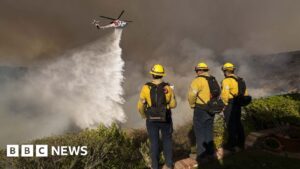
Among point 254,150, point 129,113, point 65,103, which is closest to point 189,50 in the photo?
point 129,113

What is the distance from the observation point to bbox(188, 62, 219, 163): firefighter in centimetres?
789

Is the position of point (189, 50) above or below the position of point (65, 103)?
above

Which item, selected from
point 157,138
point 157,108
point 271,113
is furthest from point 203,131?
point 271,113

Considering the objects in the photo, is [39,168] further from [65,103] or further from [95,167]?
[65,103]

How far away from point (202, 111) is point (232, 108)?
1046 mm

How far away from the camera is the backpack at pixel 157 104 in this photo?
7.16 m

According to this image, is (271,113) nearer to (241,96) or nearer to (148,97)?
(241,96)

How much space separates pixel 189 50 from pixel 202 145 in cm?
7449

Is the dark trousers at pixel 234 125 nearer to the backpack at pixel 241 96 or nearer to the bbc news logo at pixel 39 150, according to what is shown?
the backpack at pixel 241 96

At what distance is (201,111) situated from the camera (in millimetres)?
8039

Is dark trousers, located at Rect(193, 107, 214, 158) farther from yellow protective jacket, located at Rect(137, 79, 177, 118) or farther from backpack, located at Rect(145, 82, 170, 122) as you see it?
backpack, located at Rect(145, 82, 170, 122)

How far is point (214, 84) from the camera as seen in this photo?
7.91 metres

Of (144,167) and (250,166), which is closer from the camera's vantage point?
(250,166)

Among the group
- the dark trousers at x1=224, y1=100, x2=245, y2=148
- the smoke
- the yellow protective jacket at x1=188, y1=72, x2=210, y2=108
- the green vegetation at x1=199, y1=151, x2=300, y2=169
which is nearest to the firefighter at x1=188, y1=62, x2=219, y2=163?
the yellow protective jacket at x1=188, y1=72, x2=210, y2=108
